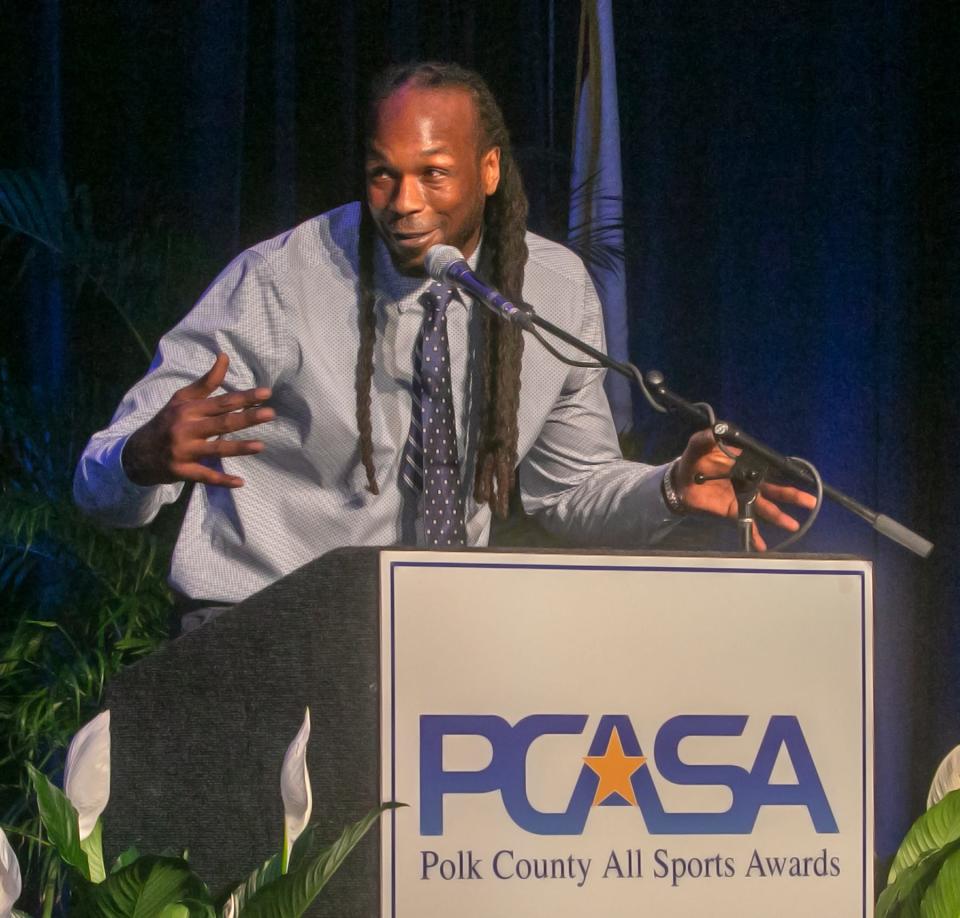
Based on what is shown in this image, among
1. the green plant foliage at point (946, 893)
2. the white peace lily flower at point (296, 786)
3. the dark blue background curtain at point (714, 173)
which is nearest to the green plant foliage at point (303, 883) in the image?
the white peace lily flower at point (296, 786)

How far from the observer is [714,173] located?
2.98m

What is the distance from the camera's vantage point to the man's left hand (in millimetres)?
1660

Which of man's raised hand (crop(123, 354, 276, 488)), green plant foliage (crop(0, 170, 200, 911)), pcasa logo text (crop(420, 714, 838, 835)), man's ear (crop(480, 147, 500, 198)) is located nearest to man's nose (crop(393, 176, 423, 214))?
man's ear (crop(480, 147, 500, 198))

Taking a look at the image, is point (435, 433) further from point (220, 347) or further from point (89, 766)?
point (89, 766)

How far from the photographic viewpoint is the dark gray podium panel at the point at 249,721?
1.29 metres

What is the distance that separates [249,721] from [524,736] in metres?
0.28

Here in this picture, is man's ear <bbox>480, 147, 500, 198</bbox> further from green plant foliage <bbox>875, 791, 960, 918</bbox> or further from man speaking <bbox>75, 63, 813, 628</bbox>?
green plant foliage <bbox>875, 791, 960, 918</bbox>

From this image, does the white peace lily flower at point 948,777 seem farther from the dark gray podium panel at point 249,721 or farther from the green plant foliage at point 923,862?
the dark gray podium panel at point 249,721

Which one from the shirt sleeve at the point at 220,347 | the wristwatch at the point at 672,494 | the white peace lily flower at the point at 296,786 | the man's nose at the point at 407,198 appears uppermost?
the man's nose at the point at 407,198

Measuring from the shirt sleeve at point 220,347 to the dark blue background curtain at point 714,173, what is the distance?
0.36 m

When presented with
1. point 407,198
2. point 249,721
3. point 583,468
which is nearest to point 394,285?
point 407,198

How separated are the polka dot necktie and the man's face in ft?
0.57

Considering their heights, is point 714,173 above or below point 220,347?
above

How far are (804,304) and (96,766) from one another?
228 centimetres
